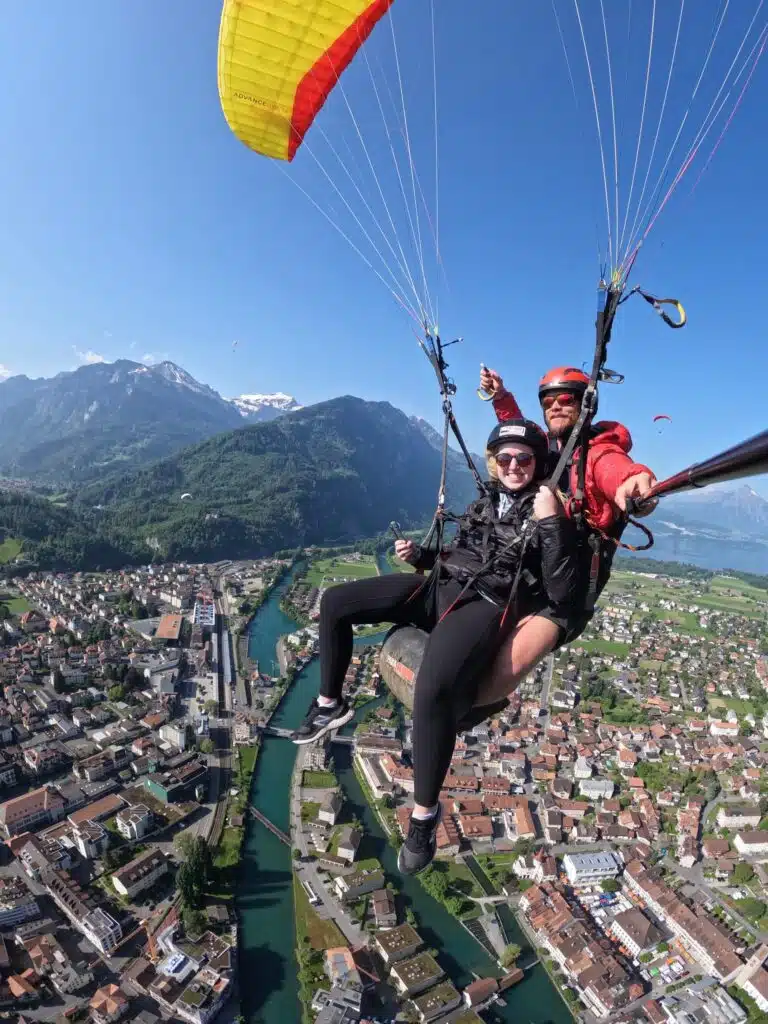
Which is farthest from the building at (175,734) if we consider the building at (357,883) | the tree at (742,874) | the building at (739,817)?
the building at (739,817)

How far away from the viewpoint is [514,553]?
115 inches

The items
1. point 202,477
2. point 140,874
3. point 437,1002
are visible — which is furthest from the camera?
point 202,477

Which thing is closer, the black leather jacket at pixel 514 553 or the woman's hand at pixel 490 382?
the black leather jacket at pixel 514 553

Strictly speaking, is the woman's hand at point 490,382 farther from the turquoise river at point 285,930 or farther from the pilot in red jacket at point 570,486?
the turquoise river at point 285,930

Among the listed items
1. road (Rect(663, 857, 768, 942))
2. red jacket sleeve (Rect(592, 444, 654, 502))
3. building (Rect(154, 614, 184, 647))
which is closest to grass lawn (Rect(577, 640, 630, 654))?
road (Rect(663, 857, 768, 942))

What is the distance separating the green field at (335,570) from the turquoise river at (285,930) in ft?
93.9

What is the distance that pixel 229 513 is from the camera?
65125 mm

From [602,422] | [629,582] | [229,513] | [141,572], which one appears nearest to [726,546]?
[629,582]

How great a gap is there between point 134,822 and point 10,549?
37.6 metres

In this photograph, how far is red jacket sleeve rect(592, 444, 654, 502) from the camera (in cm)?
248

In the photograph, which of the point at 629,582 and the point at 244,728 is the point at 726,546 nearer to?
the point at 629,582

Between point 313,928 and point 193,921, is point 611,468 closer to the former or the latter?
point 313,928

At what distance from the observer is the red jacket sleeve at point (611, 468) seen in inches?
97.8

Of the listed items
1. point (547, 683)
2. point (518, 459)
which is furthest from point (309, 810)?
point (547, 683)
